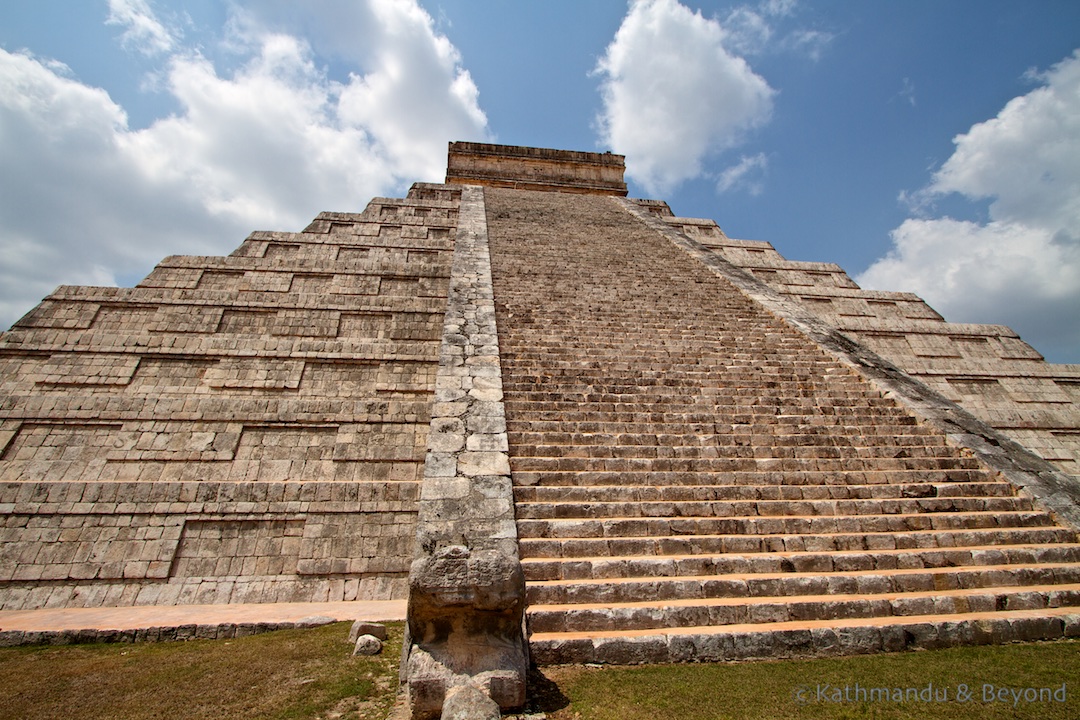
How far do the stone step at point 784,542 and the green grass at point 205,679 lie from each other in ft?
5.00

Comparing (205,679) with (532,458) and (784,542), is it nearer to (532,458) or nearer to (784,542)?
(532,458)

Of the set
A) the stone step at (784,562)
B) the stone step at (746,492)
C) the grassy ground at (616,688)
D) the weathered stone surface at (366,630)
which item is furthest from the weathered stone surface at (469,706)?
the stone step at (746,492)

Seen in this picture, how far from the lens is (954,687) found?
3.08m

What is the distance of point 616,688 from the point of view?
3113mm

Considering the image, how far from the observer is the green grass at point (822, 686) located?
112 inches

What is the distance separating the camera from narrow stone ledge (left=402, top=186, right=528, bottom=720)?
2.96 m

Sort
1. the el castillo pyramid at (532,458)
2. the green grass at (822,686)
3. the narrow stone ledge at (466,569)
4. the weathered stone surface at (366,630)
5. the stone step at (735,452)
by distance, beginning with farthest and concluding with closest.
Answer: the stone step at (735,452) < the weathered stone surface at (366,630) < the el castillo pyramid at (532,458) < the narrow stone ledge at (466,569) < the green grass at (822,686)

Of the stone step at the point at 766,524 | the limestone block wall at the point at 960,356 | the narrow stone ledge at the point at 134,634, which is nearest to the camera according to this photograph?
the stone step at the point at 766,524

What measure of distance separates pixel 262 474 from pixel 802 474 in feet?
23.0

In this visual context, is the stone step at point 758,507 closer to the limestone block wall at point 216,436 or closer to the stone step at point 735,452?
the stone step at point 735,452

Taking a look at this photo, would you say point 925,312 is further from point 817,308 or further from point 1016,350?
point 817,308

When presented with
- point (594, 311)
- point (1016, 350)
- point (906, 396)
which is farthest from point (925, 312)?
point (594, 311)

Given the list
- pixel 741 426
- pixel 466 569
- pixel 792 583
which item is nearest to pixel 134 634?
pixel 466 569

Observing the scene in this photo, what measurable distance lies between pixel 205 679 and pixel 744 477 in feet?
16.7
